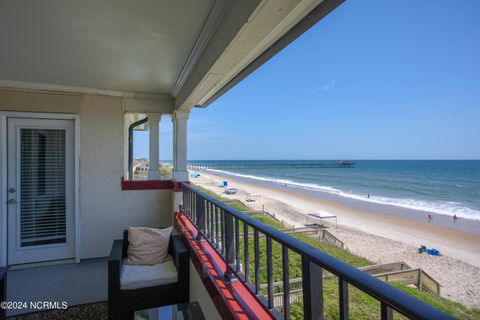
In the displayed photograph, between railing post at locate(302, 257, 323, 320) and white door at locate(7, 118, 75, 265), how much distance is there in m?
3.63

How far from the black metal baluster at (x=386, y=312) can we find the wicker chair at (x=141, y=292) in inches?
72.9

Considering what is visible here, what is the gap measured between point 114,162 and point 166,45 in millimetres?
2122

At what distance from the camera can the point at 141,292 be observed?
6.59 feet

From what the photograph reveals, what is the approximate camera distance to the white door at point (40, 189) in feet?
10.5

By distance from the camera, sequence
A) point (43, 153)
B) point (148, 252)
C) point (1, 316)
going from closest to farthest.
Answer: point (1, 316)
point (148, 252)
point (43, 153)

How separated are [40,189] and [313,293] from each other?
387 centimetres

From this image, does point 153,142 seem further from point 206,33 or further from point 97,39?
point 206,33

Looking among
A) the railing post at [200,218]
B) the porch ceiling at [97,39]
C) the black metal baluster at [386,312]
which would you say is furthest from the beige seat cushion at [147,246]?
the black metal baluster at [386,312]

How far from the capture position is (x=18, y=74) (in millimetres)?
2750

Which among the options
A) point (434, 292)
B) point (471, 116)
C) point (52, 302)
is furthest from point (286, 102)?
point (52, 302)

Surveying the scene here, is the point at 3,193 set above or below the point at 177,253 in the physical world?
above

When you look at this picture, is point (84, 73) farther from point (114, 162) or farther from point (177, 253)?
point (177, 253)

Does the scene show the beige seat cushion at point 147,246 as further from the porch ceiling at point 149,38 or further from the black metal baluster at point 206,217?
the porch ceiling at point 149,38

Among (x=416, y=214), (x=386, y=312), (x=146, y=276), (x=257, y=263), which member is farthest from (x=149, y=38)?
(x=416, y=214)
